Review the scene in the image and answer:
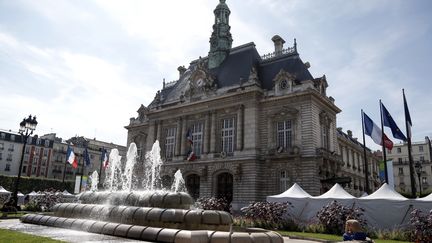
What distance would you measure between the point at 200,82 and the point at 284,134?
11714mm

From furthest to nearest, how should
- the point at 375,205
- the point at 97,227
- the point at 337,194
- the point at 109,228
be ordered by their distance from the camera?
the point at 337,194, the point at 375,205, the point at 97,227, the point at 109,228

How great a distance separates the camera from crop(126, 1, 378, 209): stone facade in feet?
95.5

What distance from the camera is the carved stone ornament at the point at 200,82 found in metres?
36.1

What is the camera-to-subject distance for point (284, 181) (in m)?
29.3

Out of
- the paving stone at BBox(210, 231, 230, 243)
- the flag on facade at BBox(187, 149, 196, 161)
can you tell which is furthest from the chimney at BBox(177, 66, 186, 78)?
the paving stone at BBox(210, 231, 230, 243)

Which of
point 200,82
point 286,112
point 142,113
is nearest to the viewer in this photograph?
point 286,112

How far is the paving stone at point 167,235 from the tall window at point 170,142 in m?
29.1

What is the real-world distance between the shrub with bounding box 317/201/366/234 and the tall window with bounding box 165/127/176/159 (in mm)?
22833

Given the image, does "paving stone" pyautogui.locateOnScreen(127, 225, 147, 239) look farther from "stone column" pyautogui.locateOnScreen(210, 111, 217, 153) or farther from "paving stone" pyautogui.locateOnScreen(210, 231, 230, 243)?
"stone column" pyautogui.locateOnScreen(210, 111, 217, 153)

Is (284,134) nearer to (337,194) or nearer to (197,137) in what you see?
(197,137)

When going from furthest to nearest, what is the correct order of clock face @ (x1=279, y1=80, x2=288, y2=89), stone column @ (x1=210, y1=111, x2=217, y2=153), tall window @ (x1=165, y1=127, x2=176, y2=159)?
1. tall window @ (x1=165, y1=127, x2=176, y2=159)
2. stone column @ (x1=210, y1=111, x2=217, y2=153)
3. clock face @ (x1=279, y1=80, x2=288, y2=89)

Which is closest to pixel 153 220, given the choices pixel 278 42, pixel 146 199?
pixel 146 199

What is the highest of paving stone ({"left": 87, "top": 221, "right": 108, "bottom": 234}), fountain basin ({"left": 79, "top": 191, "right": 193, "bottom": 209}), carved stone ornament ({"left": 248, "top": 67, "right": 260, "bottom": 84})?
carved stone ornament ({"left": 248, "top": 67, "right": 260, "bottom": 84})

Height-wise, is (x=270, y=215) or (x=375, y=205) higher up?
(x=375, y=205)
